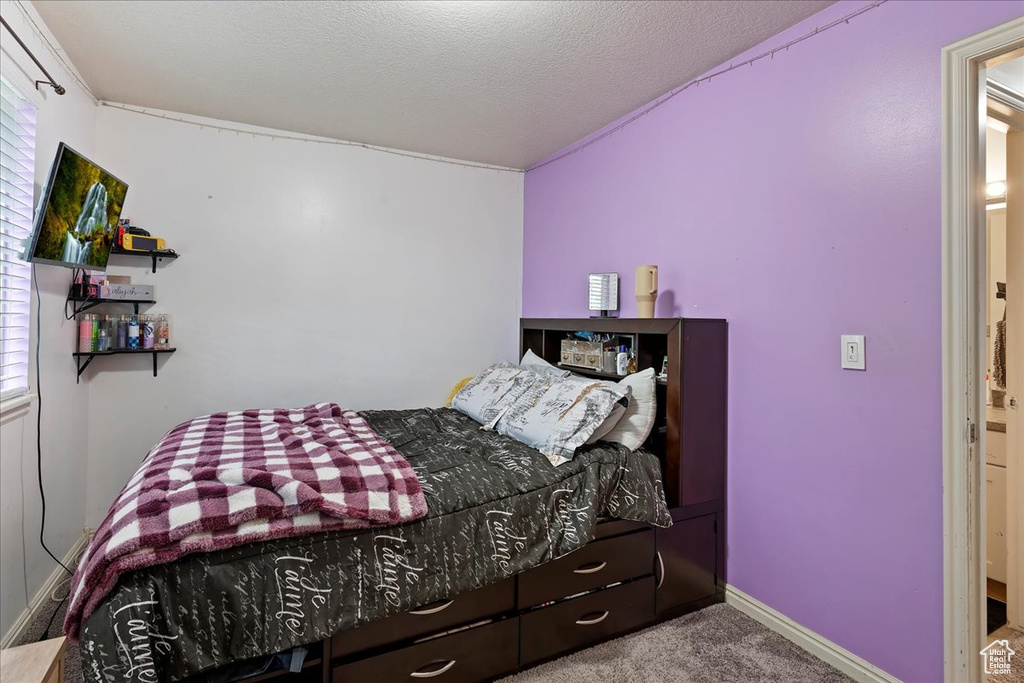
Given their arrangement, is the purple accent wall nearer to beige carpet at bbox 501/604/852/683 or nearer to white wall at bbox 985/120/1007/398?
beige carpet at bbox 501/604/852/683

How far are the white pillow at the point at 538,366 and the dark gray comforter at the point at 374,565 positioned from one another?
2.16 feet

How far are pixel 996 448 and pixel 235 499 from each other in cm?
337

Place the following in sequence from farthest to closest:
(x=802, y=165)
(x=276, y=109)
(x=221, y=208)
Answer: (x=221, y=208) < (x=276, y=109) < (x=802, y=165)

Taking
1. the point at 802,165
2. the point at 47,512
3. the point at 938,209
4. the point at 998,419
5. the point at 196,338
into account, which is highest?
the point at 802,165

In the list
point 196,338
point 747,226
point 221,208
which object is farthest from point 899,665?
point 221,208

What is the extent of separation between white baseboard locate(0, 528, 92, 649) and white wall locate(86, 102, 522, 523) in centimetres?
28

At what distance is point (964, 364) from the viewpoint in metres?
1.52

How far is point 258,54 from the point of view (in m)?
2.26

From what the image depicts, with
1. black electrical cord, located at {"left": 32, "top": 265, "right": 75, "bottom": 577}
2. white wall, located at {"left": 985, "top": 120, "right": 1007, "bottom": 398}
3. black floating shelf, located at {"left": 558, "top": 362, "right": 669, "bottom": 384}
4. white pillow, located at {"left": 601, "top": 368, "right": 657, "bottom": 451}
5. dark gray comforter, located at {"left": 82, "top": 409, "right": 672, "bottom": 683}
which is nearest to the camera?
dark gray comforter, located at {"left": 82, "top": 409, "right": 672, "bottom": 683}

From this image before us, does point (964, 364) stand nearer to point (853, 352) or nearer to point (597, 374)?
point (853, 352)

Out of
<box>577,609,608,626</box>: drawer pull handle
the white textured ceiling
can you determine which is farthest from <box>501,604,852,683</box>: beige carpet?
the white textured ceiling

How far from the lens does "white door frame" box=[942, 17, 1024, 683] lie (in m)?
1.52

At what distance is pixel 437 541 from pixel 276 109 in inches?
102

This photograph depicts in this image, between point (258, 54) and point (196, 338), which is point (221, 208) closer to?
point (196, 338)
